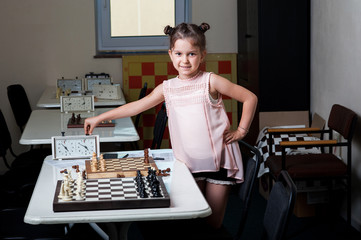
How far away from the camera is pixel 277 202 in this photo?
77.1 inches

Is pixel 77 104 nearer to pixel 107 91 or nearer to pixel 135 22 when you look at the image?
pixel 107 91

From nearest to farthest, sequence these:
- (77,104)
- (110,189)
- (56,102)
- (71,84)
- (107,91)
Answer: (110,189), (77,104), (56,102), (107,91), (71,84)

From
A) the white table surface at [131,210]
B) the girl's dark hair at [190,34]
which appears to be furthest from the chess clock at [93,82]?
the white table surface at [131,210]

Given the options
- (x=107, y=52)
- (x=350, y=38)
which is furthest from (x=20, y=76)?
(x=350, y=38)

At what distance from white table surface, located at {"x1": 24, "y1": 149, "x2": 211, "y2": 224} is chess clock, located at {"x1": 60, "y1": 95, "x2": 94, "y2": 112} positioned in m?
1.91

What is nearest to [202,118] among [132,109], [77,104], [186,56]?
[186,56]

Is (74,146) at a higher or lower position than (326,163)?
higher

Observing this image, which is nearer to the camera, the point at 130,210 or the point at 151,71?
the point at 130,210

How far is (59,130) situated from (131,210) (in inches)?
69.3


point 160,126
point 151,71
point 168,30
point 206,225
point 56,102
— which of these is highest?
point 168,30

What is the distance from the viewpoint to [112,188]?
2.12 metres

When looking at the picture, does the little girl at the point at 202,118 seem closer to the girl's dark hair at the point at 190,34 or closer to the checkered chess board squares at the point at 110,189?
the girl's dark hair at the point at 190,34

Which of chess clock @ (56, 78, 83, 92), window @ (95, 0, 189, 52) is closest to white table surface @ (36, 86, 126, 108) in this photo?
chess clock @ (56, 78, 83, 92)

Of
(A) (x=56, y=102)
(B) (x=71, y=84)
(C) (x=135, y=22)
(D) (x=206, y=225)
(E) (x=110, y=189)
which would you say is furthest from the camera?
(C) (x=135, y=22)
